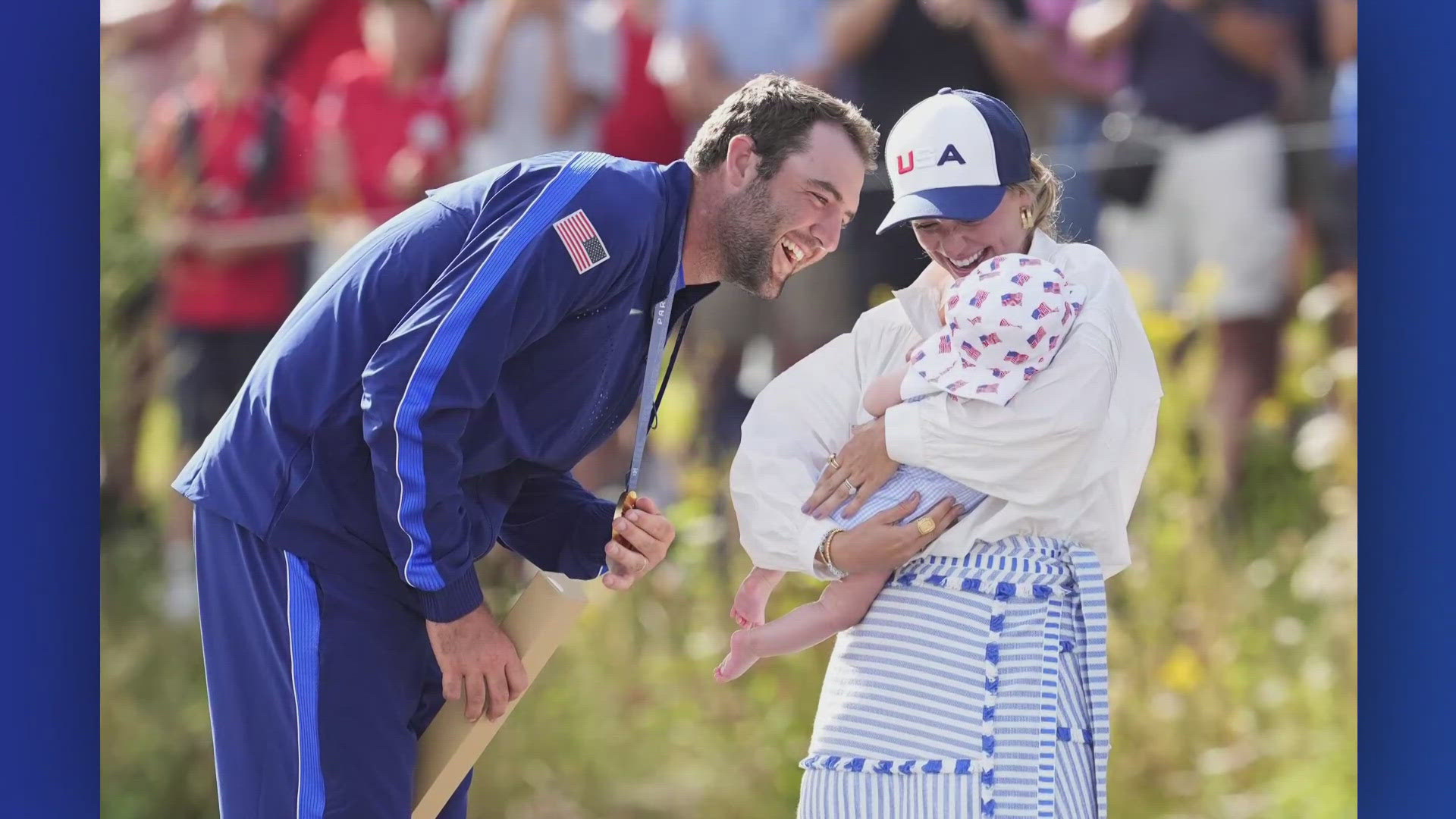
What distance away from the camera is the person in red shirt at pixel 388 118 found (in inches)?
140

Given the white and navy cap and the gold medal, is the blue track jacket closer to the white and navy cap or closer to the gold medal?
the gold medal

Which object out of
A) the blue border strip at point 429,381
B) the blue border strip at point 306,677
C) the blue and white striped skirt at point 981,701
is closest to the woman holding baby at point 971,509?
the blue and white striped skirt at point 981,701

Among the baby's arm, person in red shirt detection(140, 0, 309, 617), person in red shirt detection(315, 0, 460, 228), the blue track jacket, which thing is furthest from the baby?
person in red shirt detection(140, 0, 309, 617)

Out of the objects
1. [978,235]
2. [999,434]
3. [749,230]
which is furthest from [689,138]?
[999,434]

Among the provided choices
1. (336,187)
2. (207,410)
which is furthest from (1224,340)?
(207,410)

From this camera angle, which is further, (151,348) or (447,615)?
(151,348)

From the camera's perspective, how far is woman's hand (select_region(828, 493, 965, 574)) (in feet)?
6.67

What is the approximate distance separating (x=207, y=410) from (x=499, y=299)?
1.95m

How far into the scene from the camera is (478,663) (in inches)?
80.9
